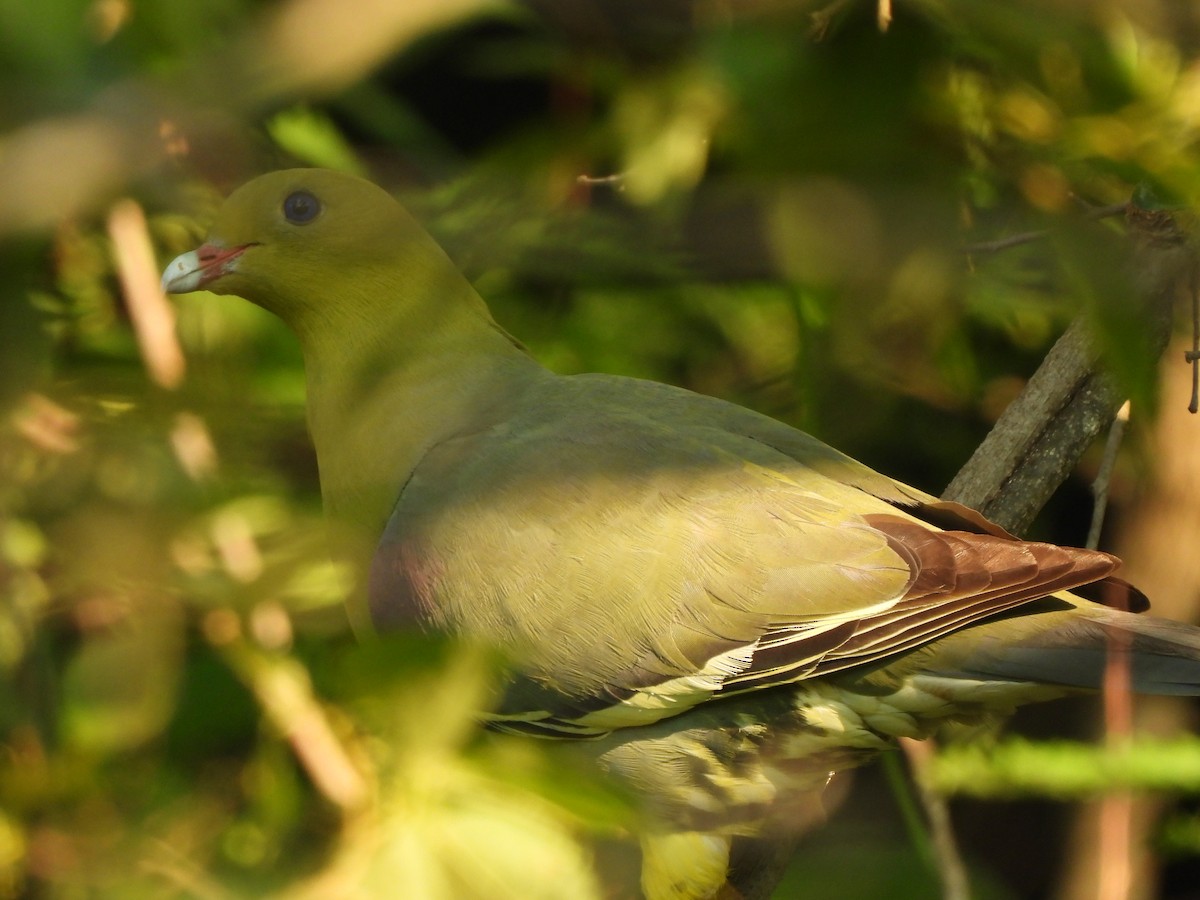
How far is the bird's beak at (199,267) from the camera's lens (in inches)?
69.2

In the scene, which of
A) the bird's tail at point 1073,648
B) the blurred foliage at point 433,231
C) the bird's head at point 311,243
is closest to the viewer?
the blurred foliage at point 433,231

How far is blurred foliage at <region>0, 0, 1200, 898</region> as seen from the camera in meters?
0.57

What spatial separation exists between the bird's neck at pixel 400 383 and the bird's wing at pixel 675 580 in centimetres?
20

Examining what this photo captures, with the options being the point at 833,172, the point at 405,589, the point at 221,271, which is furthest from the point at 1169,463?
the point at 833,172

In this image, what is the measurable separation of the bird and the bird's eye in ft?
0.09

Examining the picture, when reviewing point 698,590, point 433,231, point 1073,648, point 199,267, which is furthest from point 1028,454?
point 433,231

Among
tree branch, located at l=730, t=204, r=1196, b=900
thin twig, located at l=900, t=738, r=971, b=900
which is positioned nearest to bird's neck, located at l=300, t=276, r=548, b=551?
tree branch, located at l=730, t=204, r=1196, b=900

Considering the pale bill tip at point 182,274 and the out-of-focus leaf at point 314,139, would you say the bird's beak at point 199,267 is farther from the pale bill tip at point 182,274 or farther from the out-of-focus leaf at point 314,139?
the out-of-focus leaf at point 314,139

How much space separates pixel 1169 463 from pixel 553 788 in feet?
7.54

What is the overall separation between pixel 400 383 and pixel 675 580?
0.62 meters

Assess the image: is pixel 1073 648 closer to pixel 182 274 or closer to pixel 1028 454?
pixel 1028 454

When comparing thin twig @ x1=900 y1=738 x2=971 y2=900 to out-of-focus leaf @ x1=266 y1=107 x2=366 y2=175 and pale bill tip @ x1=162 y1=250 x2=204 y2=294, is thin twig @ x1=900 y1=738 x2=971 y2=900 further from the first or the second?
pale bill tip @ x1=162 y1=250 x2=204 y2=294

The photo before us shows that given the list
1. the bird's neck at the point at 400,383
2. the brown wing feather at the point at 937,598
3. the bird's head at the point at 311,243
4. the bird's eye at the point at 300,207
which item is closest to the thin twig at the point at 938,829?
the brown wing feather at the point at 937,598

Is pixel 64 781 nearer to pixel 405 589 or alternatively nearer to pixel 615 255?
pixel 615 255
